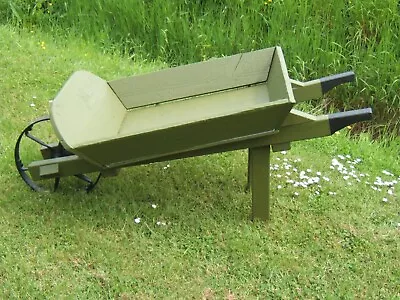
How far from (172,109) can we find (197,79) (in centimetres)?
25

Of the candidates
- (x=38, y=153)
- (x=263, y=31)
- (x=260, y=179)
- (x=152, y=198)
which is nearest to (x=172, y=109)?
→ (x=152, y=198)

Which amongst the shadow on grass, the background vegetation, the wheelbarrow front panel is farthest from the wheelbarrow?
the background vegetation

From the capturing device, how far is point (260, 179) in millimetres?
3600

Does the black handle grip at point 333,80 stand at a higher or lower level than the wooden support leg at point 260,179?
Result: higher

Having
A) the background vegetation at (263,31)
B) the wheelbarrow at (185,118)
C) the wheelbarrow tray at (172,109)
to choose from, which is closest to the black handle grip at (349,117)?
the wheelbarrow at (185,118)

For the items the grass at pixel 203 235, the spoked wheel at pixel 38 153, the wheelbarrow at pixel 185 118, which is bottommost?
the grass at pixel 203 235

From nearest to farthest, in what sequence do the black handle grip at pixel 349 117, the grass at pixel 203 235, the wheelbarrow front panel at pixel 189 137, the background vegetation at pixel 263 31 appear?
the wheelbarrow front panel at pixel 189 137 < the black handle grip at pixel 349 117 < the grass at pixel 203 235 < the background vegetation at pixel 263 31

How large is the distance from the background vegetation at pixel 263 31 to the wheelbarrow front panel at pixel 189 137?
93.5 inches

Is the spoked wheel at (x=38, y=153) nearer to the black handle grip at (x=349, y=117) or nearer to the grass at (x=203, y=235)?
the grass at (x=203, y=235)

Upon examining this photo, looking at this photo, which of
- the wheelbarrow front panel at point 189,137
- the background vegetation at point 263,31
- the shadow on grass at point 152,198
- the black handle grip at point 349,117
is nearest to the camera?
Result: the wheelbarrow front panel at point 189,137

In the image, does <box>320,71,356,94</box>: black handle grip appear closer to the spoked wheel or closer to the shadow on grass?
the shadow on grass

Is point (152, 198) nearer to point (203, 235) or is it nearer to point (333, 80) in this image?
→ point (203, 235)

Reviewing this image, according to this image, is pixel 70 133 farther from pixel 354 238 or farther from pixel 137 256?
pixel 354 238

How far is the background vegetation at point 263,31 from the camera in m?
5.59
